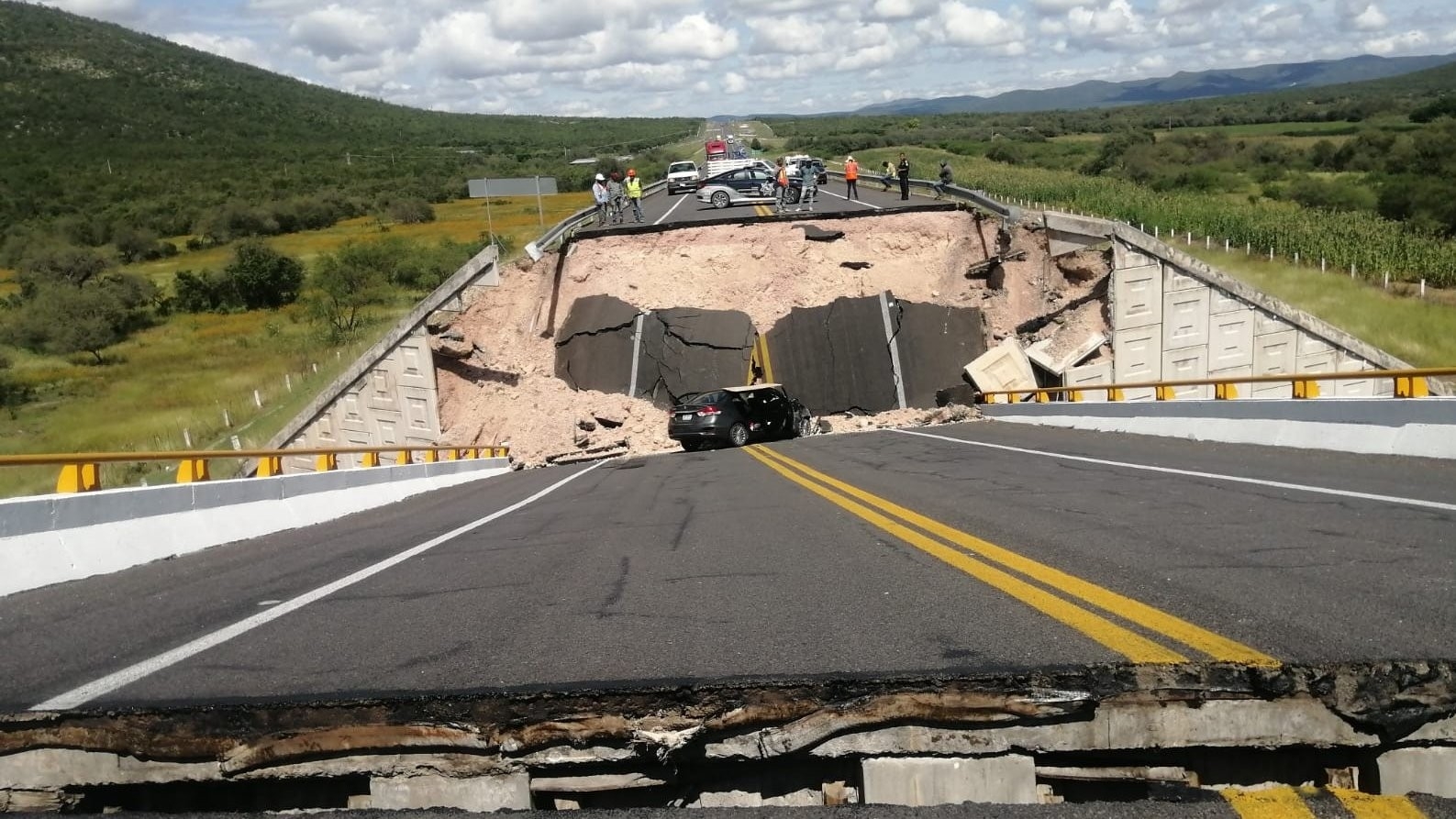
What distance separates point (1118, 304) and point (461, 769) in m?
28.8

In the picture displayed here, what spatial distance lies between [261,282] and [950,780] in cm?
5810

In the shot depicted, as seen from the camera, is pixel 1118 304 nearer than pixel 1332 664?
No

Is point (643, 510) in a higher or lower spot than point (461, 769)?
lower

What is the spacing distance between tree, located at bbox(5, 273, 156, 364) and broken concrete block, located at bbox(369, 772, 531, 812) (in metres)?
48.8

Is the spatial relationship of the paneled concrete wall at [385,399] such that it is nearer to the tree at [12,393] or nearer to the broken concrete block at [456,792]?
the tree at [12,393]

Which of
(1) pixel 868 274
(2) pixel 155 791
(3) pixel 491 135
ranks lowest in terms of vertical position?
(2) pixel 155 791

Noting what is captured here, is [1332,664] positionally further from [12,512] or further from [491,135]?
[491,135]

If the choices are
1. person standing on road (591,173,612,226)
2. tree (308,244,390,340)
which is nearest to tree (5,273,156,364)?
tree (308,244,390,340)

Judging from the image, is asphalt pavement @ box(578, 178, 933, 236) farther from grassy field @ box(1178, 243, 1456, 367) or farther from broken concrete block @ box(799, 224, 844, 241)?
grassy field @ box(1178, 243, 1456, 367)

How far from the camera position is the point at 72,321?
4638 centimetres

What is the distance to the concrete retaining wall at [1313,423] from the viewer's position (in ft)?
35.8

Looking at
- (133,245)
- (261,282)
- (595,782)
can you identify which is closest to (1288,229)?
(595,782)

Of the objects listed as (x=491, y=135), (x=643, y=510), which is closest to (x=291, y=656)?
(x=643, y=510)

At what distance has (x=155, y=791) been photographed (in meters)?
3.39
